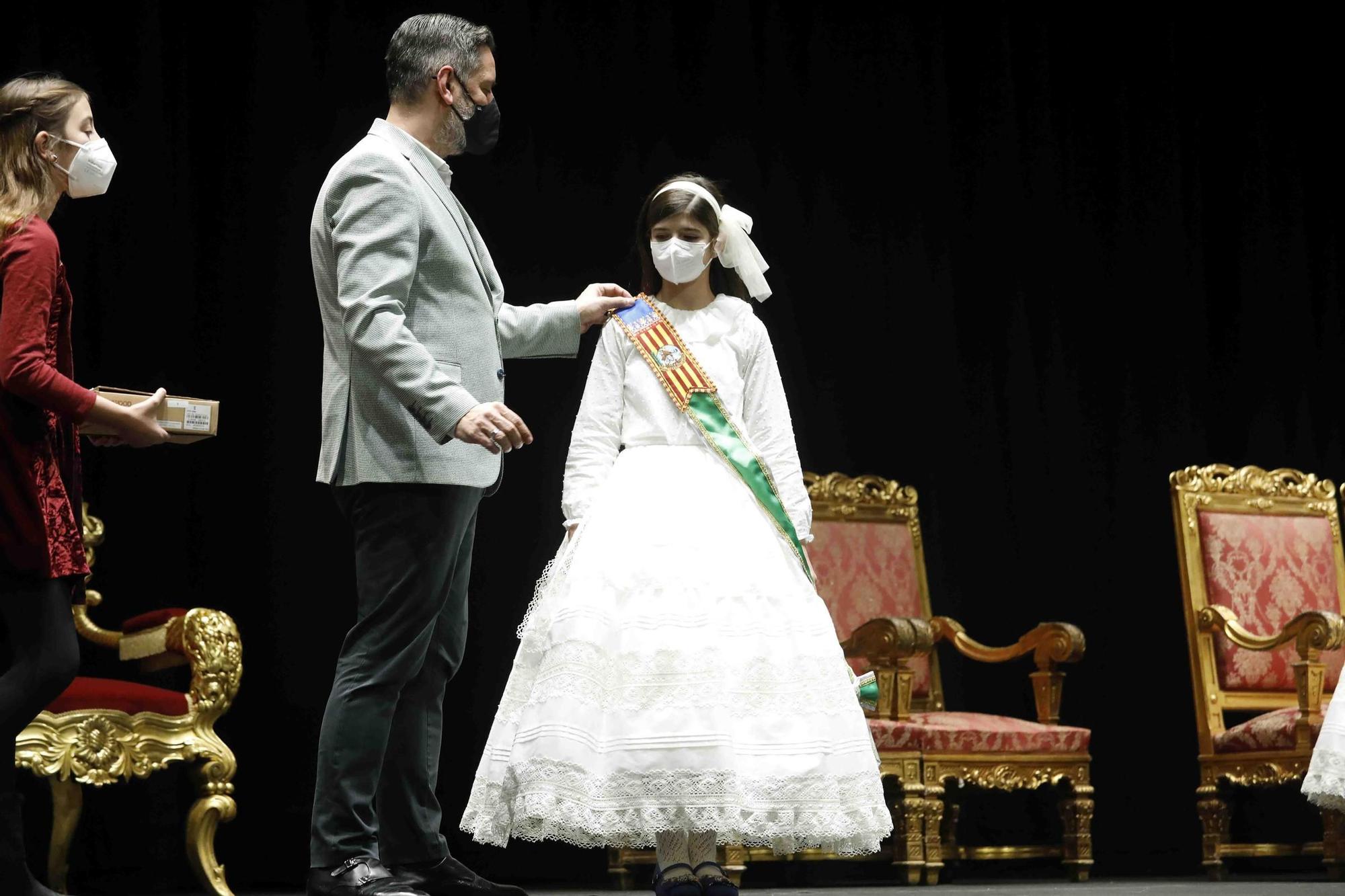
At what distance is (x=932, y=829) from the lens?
168 inches

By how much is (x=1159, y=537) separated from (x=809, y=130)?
5.79 ft

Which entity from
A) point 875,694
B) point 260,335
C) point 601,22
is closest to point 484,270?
point 875,694

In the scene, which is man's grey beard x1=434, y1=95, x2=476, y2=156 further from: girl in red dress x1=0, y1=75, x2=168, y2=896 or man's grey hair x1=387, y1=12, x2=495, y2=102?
girl in red dress x1=0, y1=75, x2=168, y2=896

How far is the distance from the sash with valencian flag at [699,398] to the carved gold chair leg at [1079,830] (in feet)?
5.91

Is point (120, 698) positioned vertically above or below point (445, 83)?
below

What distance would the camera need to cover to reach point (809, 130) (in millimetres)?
5105

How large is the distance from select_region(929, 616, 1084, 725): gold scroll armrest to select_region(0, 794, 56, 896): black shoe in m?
2.86

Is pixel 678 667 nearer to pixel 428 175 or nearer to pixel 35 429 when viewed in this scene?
pixel 428 175

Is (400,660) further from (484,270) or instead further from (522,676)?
(484,270)

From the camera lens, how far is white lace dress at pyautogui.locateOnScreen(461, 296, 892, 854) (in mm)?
2707

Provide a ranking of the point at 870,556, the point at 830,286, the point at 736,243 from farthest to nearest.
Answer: the point at 830,286, the point at 870,556, the point at 736,243

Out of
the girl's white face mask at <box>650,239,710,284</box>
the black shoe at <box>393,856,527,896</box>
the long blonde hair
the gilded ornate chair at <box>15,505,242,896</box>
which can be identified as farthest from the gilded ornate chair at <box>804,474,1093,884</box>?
the long blonde hair

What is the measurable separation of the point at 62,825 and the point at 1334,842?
324 centimetres

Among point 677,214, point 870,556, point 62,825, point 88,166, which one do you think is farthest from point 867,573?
point 88,166
